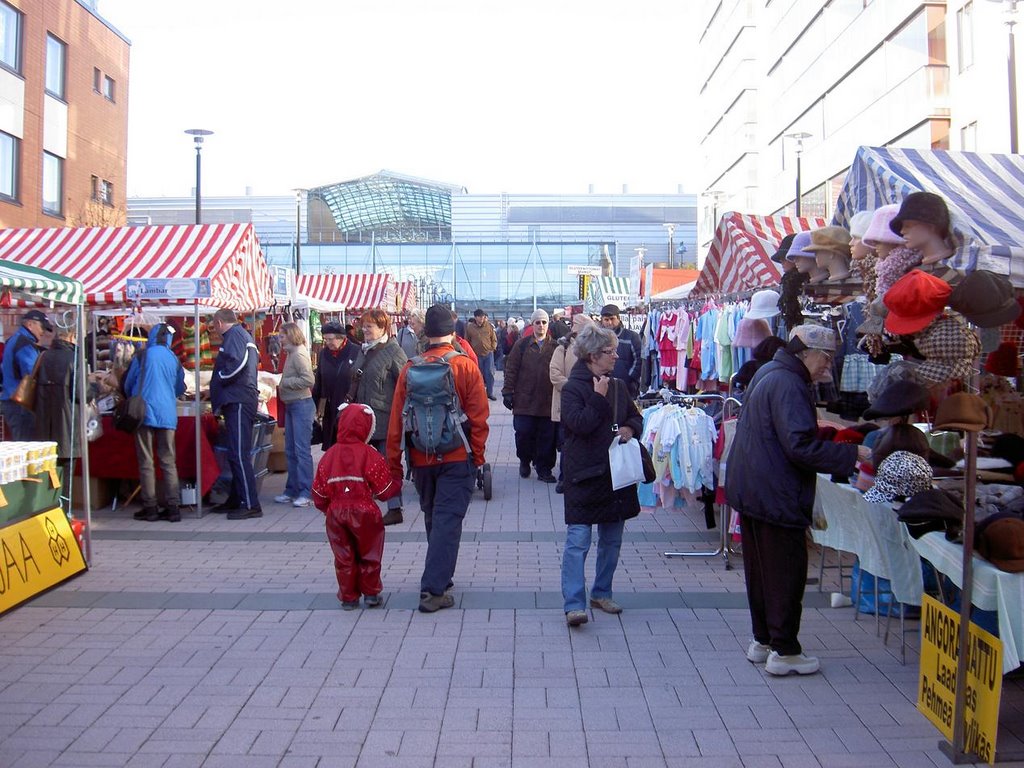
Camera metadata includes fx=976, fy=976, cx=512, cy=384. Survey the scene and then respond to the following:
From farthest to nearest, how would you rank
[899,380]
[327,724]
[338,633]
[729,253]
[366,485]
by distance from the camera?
1. [729,253]
2. [366,485]
3. [338,633]
4. [899,380]
5. [327,724]

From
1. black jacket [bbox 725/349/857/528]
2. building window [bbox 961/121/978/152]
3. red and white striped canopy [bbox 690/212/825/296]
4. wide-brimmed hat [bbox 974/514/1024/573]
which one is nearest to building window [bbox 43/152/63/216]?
Answer: red and white striped canopy [bbox 690/212/825/296]

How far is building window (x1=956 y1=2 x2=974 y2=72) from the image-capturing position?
71.0 ft

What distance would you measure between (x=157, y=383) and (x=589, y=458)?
16.7 feet

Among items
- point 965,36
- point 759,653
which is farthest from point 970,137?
point 759,653

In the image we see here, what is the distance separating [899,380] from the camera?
4.80 metres

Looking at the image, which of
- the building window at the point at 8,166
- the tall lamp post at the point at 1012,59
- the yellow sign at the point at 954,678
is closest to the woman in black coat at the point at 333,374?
the yellow sign at the point at 954,678

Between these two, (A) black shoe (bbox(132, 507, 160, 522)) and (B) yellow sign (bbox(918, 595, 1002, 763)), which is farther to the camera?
(A) black shoe (bbox(132, 507, 160, 522))

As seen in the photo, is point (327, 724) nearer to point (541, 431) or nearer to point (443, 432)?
point (443, 432)

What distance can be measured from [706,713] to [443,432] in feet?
7.59

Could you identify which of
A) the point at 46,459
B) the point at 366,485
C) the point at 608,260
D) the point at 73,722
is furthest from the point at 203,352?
the point at 608,260

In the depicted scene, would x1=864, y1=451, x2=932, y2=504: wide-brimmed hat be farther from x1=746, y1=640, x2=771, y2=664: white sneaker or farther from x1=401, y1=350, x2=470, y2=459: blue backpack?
x1=401, y1=350, x2=470, y2=459: blue backpack

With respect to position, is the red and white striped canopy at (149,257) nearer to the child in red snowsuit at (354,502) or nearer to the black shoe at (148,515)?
the black shoe at (148,515)

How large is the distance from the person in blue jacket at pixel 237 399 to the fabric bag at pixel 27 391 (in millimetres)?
1530

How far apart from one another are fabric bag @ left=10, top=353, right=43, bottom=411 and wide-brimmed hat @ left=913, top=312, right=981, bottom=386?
24.5 ft
